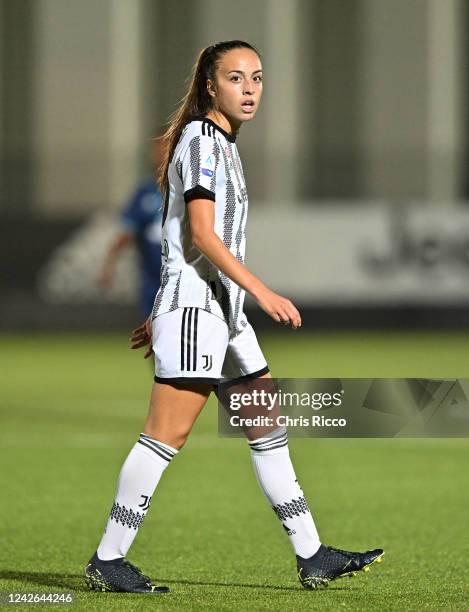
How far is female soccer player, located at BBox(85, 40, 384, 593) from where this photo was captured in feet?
18.4

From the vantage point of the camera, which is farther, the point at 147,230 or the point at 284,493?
the point at 147,230

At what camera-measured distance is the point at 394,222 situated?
23688mm

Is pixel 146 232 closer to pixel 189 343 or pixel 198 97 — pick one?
pixel 198 97

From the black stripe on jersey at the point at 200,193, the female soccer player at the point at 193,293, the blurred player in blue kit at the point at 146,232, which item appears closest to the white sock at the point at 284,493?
the female soccer player at the point at 193,293

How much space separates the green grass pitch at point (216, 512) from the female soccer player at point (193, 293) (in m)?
0.31

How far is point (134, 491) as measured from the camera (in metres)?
5.70

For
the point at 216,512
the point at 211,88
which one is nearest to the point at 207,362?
the point at 211,88

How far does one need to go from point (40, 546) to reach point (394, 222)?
55.7 ft

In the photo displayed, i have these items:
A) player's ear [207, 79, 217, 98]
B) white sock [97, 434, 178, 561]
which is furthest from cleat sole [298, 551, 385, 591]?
player's ear [207, 79, 217, 98]

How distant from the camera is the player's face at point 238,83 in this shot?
5.66 m

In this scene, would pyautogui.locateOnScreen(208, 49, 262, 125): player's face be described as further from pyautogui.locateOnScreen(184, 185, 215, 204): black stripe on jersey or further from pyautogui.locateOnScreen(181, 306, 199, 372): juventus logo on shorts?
pyautogui.locateOnScreen(181, 306, 199, 372): juventus logo on shorts

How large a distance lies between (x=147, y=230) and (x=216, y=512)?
13.2ft

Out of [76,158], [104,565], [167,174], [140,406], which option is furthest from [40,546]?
[76,158]
